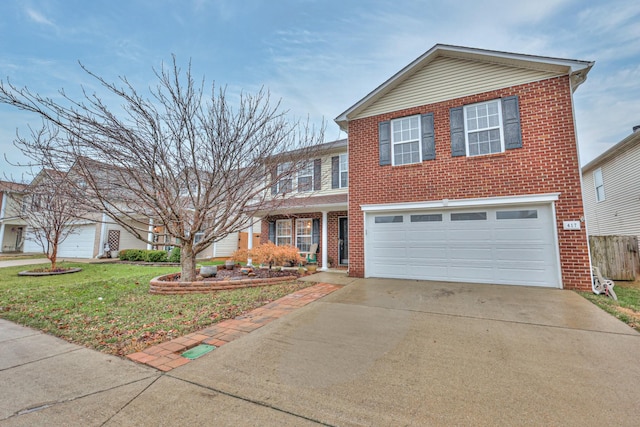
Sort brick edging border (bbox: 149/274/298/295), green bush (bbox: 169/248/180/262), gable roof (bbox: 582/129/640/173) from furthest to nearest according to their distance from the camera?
green bush (bbox: 169/248/180/262), gable roof (bbox: 582/129/640/173), brick edging border (bbox: 149/274/298/295)

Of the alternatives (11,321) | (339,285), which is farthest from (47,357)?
(339,285)

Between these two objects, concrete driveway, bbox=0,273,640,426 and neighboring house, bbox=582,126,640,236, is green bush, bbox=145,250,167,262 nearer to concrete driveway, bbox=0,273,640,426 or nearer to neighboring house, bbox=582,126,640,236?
concrete driveway, bbox=0,273,640,426

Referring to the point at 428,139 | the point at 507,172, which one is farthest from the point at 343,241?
the point at 507,172

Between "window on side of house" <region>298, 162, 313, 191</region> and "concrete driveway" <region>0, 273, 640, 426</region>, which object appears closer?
"concrete driveway" <region>0, 273, 640, 426</region>

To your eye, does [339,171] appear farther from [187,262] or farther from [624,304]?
[624,304]

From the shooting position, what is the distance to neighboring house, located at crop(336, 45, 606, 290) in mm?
7254

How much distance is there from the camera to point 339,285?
310 inches

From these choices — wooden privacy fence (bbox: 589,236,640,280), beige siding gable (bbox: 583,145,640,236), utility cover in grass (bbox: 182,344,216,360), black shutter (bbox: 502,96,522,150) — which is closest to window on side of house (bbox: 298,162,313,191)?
utility cover in grass (bbox: 182,344,216,360)

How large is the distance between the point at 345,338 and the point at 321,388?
4.35 feet

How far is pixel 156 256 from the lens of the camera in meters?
15.8

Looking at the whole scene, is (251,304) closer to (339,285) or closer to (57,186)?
(339,285)

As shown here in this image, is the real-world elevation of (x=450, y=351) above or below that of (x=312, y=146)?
below

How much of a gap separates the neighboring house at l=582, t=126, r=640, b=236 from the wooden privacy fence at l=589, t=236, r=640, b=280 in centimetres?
183

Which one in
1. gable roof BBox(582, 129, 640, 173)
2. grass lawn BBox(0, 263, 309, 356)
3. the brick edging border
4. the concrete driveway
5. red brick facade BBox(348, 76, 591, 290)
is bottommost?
the concrete driveway
